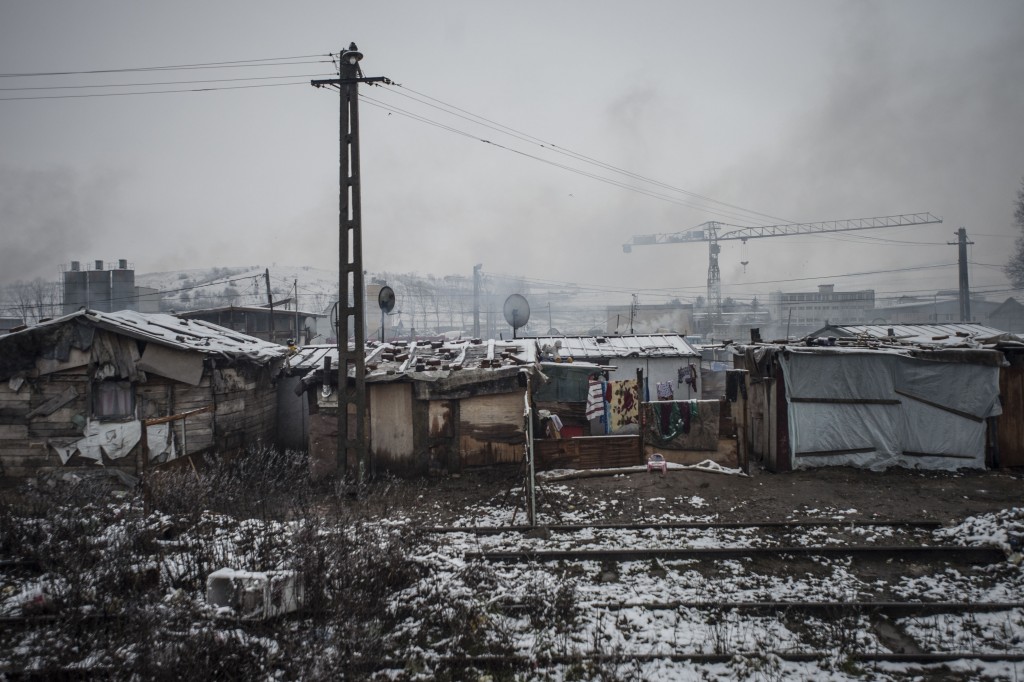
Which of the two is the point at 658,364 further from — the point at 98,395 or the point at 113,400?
the point at 98,395

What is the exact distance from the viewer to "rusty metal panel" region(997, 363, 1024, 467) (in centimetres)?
1185

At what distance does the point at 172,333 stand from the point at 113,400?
1.89 meters

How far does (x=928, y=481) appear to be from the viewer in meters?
11.1

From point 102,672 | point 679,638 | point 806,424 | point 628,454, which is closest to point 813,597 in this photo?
point 679,638

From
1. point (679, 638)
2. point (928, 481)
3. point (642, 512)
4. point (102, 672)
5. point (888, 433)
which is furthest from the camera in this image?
point (888, 433)

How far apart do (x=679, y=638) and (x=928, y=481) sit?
9198 millimetres

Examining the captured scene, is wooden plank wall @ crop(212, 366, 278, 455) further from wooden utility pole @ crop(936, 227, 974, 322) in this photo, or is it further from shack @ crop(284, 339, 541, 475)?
wooden utility pole @ crop(936, 227, 974, 322)

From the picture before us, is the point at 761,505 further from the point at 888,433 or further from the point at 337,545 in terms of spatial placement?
the point at 337,545

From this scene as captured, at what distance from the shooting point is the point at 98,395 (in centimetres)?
1152

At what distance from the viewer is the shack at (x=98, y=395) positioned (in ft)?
36.9

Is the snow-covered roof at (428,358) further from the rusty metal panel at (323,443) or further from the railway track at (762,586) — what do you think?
the railway track at (762,586)

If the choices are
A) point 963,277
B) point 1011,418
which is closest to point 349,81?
point 1011,418

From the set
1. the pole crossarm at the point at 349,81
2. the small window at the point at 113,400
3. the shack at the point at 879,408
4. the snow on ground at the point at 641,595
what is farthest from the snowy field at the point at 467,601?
the pole crossarm at the point at 349,81

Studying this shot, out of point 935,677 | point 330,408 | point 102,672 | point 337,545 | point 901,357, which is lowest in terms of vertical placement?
point 935,677
